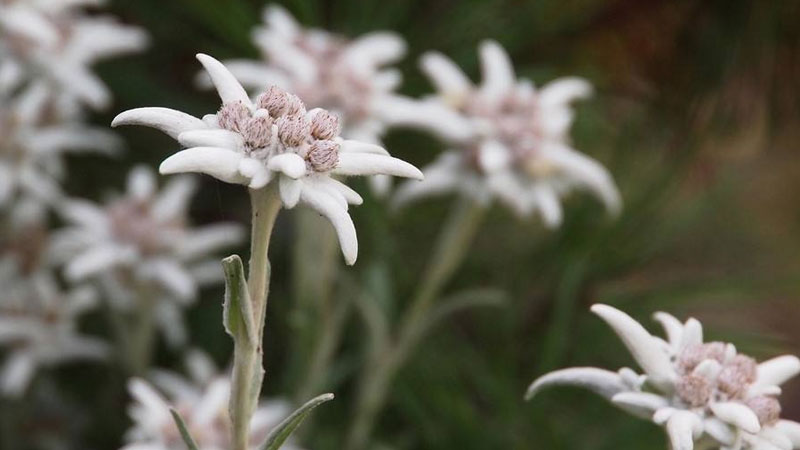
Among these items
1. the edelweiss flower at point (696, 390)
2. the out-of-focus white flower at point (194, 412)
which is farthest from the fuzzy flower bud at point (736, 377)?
the out-of-focus white flower at point (194, 412)

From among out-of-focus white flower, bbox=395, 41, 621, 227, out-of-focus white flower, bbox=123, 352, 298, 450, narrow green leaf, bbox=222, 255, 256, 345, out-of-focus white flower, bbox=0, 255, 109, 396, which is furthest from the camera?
out-of-focus white flower, bbox=0, 255, 109, 396

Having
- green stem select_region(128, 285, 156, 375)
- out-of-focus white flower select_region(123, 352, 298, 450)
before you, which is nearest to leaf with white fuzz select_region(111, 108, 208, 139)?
Result: out-of-focus white flower select_region(123, 352, 298, 450)

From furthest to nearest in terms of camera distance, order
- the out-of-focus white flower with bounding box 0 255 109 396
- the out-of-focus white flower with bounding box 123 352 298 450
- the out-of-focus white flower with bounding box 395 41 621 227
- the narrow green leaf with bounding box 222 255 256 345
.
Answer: the out-of-focus white flower with bounding box 0 255 109 396 → the out-of-focus white flower with bounding box 395 41 621 227 → the out-of-focus white flower with bounding box 123 352 298 450 → the narrow green leaf with bounding box 222 255 256 345

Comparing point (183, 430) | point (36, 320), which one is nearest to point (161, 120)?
point (183, 430)

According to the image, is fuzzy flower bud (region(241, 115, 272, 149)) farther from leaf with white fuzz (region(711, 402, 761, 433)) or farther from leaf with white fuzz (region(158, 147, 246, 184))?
leaf with white fuzz (region(711, 402, 761, 433))

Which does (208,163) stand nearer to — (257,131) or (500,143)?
(257,131)

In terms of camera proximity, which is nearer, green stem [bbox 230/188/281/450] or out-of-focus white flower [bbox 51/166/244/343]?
green stem [bbox 230/188/281/450]
